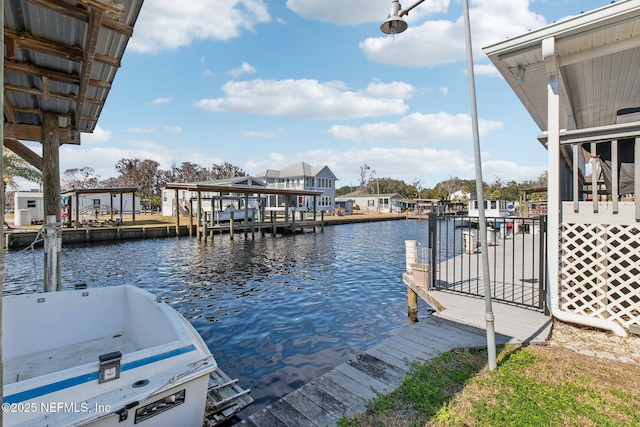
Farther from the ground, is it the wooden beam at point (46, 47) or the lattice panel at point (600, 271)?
the wooden beam at point (46, 47)

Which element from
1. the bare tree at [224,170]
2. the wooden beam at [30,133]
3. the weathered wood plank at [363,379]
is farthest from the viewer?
the bare tree at [224,170]

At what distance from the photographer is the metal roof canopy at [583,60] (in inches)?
168

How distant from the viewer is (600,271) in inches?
175

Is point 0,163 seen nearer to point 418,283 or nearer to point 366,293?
point 418,283

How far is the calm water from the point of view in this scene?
16.9 ft

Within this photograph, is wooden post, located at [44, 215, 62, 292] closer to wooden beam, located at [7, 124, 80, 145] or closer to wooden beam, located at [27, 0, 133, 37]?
wooden beam, located at [7, 124, 80, 145]

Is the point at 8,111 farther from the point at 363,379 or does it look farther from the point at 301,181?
the point at 301,181

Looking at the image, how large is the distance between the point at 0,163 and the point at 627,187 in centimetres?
641

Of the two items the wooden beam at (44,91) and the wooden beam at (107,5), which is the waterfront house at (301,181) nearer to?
the wooden beam at (44,91)

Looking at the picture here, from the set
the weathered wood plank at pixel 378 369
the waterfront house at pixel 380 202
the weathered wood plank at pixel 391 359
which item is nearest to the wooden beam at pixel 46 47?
the weathered wood plank at pixel 378 369

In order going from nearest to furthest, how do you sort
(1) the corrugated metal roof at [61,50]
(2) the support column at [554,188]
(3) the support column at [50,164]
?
(1) the corrugated metal roof at [61,50] → (2) the support column at [554,188] → (3) the support column at [50,164]

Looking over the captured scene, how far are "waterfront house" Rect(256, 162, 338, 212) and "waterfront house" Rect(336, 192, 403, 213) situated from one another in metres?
6.88

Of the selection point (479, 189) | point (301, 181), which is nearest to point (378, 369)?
point (479, 189)

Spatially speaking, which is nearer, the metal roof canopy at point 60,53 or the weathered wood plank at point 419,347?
the metal roof canopy at point 60,53
